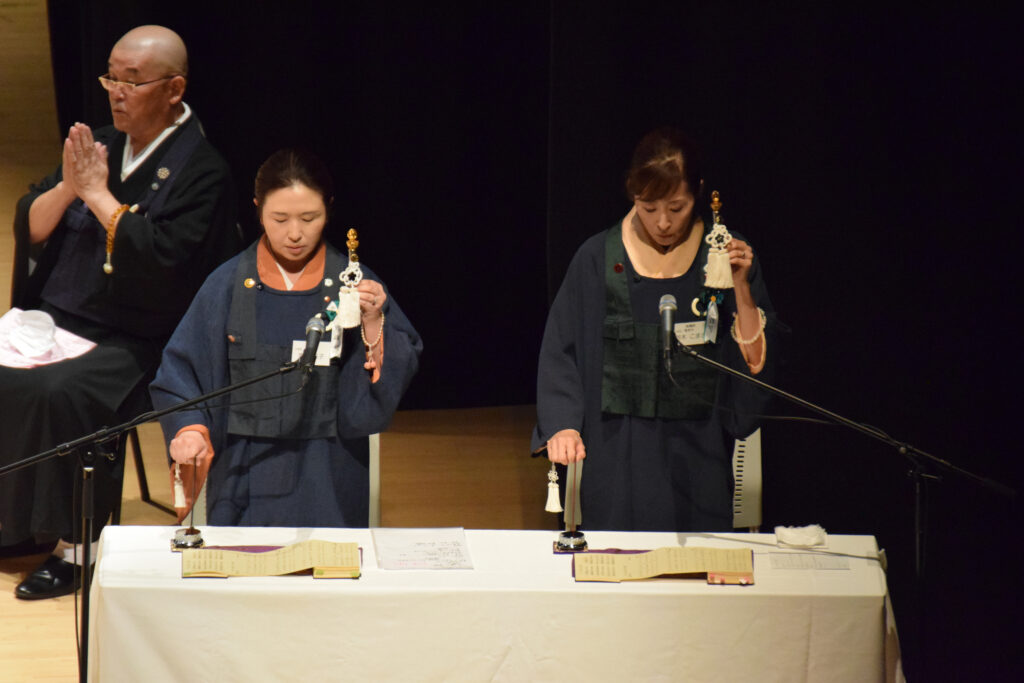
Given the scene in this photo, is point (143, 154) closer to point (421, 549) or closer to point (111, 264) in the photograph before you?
point (111, 264)

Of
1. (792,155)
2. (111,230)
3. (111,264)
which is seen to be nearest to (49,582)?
(111,264)

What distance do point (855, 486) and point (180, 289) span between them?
2277 mm

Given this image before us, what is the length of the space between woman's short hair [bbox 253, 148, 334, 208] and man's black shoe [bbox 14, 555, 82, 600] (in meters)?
1.66

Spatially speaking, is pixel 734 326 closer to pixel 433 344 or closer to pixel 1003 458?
pixel 1003 458

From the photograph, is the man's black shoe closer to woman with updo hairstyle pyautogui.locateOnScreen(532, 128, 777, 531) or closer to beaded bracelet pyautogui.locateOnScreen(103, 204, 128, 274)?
beaded bracelet pyautogui.locateOnScreen(103, 204, 128, 274)

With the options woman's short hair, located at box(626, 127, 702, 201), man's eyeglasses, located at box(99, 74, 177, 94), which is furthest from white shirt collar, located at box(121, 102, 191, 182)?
woman's short hair, located at box(626, 127, 702, 201)

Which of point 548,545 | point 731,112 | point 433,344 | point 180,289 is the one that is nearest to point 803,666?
point 548,545

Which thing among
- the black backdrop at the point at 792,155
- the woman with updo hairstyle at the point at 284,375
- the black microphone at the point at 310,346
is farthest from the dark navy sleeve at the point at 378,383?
the black backdrop at the point at 792,155

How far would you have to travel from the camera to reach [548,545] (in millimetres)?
2971

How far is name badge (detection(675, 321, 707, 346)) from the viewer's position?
3.33 metres

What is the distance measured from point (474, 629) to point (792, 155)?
6.45 feet

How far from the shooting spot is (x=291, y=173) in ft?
10.7

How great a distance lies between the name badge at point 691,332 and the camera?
3330 mm

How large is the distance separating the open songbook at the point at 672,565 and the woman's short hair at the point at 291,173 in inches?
47.3
